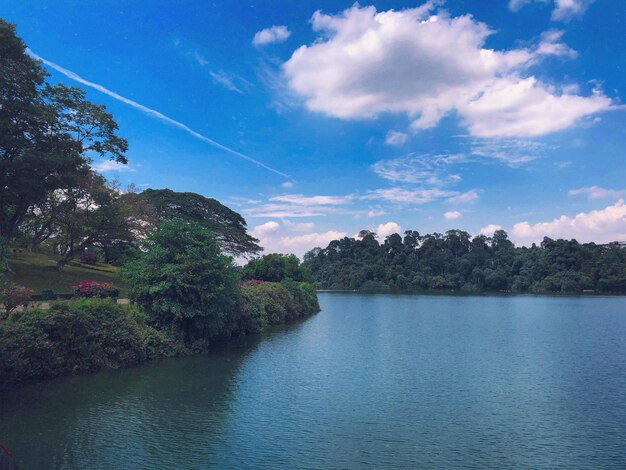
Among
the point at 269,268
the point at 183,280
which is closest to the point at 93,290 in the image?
the point at 183,280

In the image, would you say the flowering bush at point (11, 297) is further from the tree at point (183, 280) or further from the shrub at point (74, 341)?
the tree at point (183, 280)

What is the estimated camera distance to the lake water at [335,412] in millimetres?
13703

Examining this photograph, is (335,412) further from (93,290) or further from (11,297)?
(93,290)

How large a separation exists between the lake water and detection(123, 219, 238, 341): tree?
2.92 m

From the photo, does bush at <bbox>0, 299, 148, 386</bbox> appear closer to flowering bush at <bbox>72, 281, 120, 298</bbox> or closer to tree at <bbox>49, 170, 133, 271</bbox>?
flowering bush at <bbox>72, 281, 120, 298</bbox>

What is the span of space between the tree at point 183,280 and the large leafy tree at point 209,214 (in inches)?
1419

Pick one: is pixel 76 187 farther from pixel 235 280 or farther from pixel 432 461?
pixel 432 461

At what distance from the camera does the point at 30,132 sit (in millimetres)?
39094

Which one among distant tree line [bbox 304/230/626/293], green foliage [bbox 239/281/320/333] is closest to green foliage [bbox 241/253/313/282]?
green foliage [bbox 239/281/320/333]

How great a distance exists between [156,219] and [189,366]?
3046 cm

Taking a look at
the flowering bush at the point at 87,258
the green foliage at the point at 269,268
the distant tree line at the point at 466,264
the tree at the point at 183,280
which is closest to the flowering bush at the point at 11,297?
the tree at the point at 183,280

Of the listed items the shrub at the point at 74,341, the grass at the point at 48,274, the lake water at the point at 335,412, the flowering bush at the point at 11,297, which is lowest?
the lake water at the point at 335,412

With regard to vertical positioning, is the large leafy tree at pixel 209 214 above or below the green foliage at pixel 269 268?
above

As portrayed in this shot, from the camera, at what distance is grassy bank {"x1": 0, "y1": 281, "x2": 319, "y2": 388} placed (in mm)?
20234
